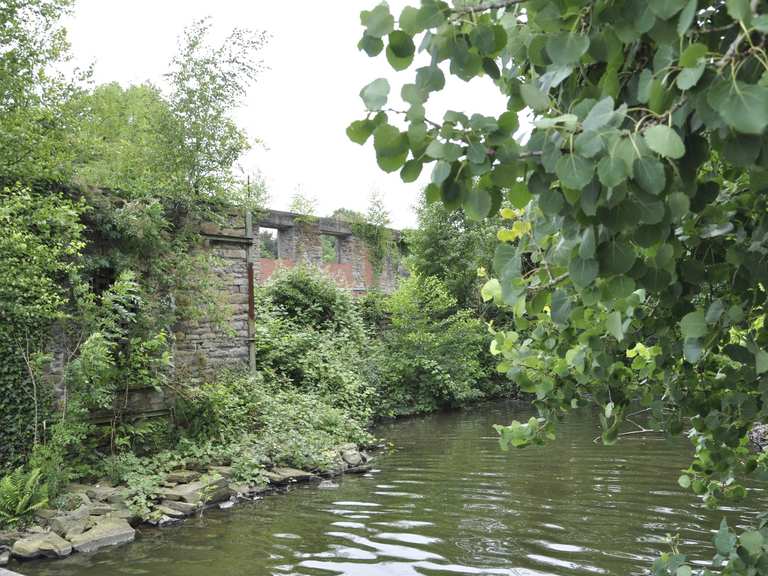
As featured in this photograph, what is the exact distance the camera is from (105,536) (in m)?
6.39

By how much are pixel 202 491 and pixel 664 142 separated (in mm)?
7533

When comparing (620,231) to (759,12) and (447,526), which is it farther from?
(447,526)

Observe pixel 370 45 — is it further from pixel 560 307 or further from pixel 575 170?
pixel 560 307

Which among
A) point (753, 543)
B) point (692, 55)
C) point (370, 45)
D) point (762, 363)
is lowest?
point (753, 543)

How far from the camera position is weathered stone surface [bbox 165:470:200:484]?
313 inches

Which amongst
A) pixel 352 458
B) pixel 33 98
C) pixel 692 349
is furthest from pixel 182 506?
Result: pixel 692 349

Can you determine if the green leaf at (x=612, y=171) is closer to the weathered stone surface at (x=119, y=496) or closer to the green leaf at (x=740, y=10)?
the green leaf at (x=740, y=10)

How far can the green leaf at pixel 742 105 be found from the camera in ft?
2.80

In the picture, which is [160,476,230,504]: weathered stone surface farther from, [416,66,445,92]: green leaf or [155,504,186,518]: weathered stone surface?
[416,66,445,92]: green leaf

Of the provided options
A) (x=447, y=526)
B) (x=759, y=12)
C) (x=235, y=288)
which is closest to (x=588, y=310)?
(x=759, y=12)

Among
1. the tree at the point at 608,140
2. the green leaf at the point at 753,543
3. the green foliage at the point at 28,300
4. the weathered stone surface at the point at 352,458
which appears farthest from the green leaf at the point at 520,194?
the weathered stone surface at the point at 352,458

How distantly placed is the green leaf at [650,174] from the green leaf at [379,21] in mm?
488

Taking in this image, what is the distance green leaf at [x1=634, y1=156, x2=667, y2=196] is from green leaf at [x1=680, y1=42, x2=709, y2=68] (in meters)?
0.14

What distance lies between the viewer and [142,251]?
30.1ft
